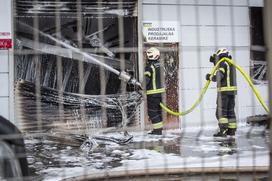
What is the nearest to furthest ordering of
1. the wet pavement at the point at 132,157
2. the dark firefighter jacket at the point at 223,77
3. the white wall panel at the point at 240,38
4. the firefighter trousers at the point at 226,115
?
the white wall panel at the point at 240,38, the firefighter trousers at the point at 226,115, the dark firefighter jacket at the point at 223,77, the wet pavement at the point at 132,157

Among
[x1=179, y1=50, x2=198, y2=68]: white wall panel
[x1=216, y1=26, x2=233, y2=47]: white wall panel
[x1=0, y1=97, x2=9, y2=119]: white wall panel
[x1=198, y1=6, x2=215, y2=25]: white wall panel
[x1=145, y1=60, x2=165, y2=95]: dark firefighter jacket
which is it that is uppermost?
[x1=198, y1=6, x2=215, y2=25]: white wall panel

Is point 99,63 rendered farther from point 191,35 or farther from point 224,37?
point 191,35

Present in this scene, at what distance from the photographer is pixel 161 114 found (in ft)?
11.8

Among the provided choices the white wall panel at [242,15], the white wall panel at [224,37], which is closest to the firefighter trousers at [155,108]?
the white wall panel at [224,37]

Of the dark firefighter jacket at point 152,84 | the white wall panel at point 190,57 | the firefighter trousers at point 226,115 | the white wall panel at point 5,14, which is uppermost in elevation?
the white wall panel at point 5,14

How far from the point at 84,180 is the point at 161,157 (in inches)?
44.2

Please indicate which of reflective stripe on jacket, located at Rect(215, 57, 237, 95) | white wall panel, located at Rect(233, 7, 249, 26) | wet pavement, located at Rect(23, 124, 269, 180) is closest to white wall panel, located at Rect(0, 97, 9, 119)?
wet pavement, located at Rect(23, 124, 269, 180)

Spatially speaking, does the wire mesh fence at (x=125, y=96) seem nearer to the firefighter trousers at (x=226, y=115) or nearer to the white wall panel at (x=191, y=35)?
the firefighter trousers at (x=226, y=115)

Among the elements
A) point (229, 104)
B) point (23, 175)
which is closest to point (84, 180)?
point (229, 104)

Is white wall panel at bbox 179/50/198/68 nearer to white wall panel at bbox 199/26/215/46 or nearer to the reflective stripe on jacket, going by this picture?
white wall panel at bbox 199/26/215/46

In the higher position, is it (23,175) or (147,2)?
(147,2)

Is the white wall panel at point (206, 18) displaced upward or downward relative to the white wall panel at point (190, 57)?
upward

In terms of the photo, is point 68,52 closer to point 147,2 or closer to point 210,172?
point 210,172

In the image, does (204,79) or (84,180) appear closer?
(204,79)
